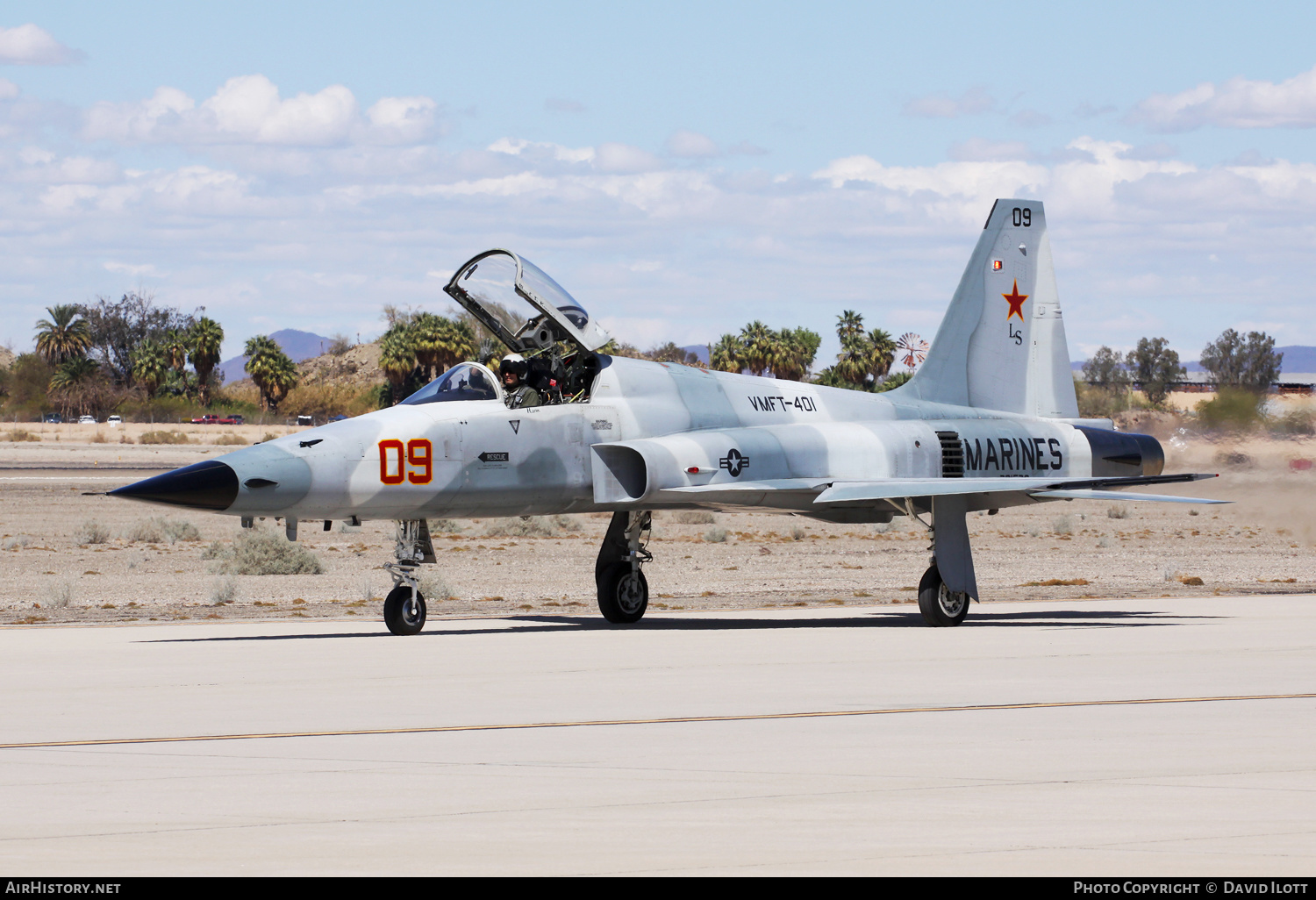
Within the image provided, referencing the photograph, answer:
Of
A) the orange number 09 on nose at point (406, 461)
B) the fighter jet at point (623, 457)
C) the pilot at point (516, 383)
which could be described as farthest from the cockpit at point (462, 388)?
the orange number 09 on nose at point (406, 461)

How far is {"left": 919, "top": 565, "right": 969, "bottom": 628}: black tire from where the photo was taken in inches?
796

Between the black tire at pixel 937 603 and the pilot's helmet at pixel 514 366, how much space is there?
5.19 m

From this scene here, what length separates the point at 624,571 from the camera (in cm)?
2075

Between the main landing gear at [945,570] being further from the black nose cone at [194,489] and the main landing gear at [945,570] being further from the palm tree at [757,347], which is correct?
the palm tree at [757,347]

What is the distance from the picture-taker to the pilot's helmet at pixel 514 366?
19047mm

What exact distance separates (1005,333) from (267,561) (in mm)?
14495

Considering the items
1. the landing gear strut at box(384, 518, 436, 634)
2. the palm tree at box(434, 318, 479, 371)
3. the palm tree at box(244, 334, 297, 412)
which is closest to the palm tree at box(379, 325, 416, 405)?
the palm tree at box(434, 318, 479, 371)

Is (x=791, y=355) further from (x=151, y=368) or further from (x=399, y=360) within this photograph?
(x=151, y=368)

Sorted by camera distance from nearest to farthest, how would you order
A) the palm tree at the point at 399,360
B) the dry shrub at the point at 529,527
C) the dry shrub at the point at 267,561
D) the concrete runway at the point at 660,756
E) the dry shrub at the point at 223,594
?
the concrete runway at the point at 660,756 < the dry shrub at the point at 223,594 < the dry shrub at the point at 267,561 < the dry shrub at the point at 529,527 < the palm tree at the point at 399,360

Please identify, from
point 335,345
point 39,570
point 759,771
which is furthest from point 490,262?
point 335,345

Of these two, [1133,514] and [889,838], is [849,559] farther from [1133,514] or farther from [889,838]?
[889,838]

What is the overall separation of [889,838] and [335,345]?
182640 millimetres

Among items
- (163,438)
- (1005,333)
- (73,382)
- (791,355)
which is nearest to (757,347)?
(791,355)

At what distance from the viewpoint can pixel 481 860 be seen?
662 centimetres
